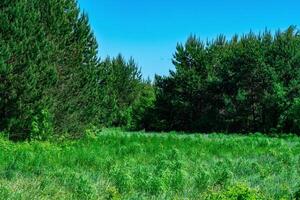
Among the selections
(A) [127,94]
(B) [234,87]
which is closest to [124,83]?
(A) [127,94]

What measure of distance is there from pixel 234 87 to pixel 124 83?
81.4 feet

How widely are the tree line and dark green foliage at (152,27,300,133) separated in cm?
9

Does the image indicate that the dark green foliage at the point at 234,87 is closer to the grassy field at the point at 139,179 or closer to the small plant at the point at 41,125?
the small plant at the point at 41,125

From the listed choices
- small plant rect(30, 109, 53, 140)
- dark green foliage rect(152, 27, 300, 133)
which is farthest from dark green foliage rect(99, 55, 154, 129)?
small plant rect(30, 109, 53, 140)

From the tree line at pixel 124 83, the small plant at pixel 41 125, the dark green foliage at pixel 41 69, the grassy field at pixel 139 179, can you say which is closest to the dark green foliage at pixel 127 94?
the tree line at pixel 124 83

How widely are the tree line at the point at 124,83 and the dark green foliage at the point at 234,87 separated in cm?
9

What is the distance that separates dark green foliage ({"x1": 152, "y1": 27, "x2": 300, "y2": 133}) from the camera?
47406 millimetres

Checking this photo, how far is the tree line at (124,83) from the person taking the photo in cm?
2361

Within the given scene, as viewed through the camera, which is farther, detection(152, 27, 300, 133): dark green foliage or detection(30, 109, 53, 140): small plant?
detection(152, 27, 300, 133): dark green foliage

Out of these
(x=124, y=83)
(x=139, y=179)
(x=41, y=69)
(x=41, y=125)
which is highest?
(x=124, y=83)

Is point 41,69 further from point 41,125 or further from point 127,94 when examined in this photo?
point 127,94

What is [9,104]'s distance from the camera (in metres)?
23.9

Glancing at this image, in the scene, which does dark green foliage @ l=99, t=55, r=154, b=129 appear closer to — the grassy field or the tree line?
the tree line

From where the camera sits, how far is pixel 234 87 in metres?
51.1
